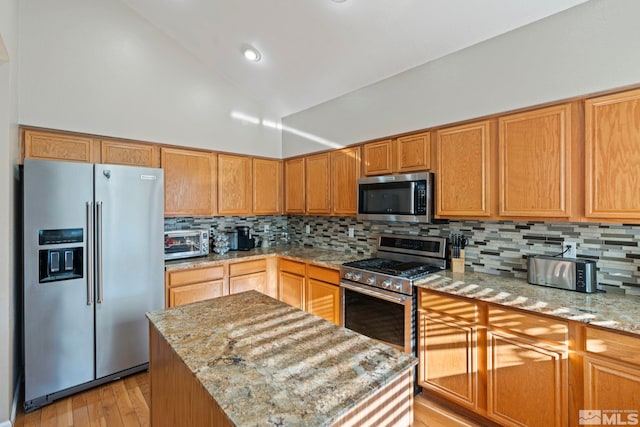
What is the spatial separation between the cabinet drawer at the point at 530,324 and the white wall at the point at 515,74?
1.38 metres

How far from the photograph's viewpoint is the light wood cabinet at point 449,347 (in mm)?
2039

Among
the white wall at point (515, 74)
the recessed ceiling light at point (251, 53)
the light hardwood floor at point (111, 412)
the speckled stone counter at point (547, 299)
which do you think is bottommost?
the light hardwood floor at point (111, 412)

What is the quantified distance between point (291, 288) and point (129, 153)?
84.7 inches

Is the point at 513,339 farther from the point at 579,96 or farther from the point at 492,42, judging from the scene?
the point at 492,42

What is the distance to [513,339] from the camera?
6.06ft

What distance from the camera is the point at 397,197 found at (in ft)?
9.05

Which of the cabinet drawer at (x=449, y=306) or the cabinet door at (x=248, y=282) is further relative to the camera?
the cabinet door at (x=248, y=282)

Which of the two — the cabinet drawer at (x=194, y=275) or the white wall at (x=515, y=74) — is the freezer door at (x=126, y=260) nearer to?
the cabinet drawer at (x=194, y=275)

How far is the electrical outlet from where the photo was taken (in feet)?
6.90

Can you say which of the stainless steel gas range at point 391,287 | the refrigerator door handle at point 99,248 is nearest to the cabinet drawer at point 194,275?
the refrigerator door handle at point 99,248

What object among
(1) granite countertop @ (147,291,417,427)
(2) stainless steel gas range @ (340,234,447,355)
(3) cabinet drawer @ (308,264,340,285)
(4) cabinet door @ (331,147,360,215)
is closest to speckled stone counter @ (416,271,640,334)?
(2) stainless steel gas range @ (340,234,447,355)

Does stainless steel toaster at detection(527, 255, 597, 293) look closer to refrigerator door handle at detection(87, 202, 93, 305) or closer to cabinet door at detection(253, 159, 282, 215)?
cabinet door at detection(253, 159, 282, 215)

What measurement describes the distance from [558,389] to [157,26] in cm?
438

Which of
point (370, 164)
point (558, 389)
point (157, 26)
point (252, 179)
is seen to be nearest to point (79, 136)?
point (157, 26)
